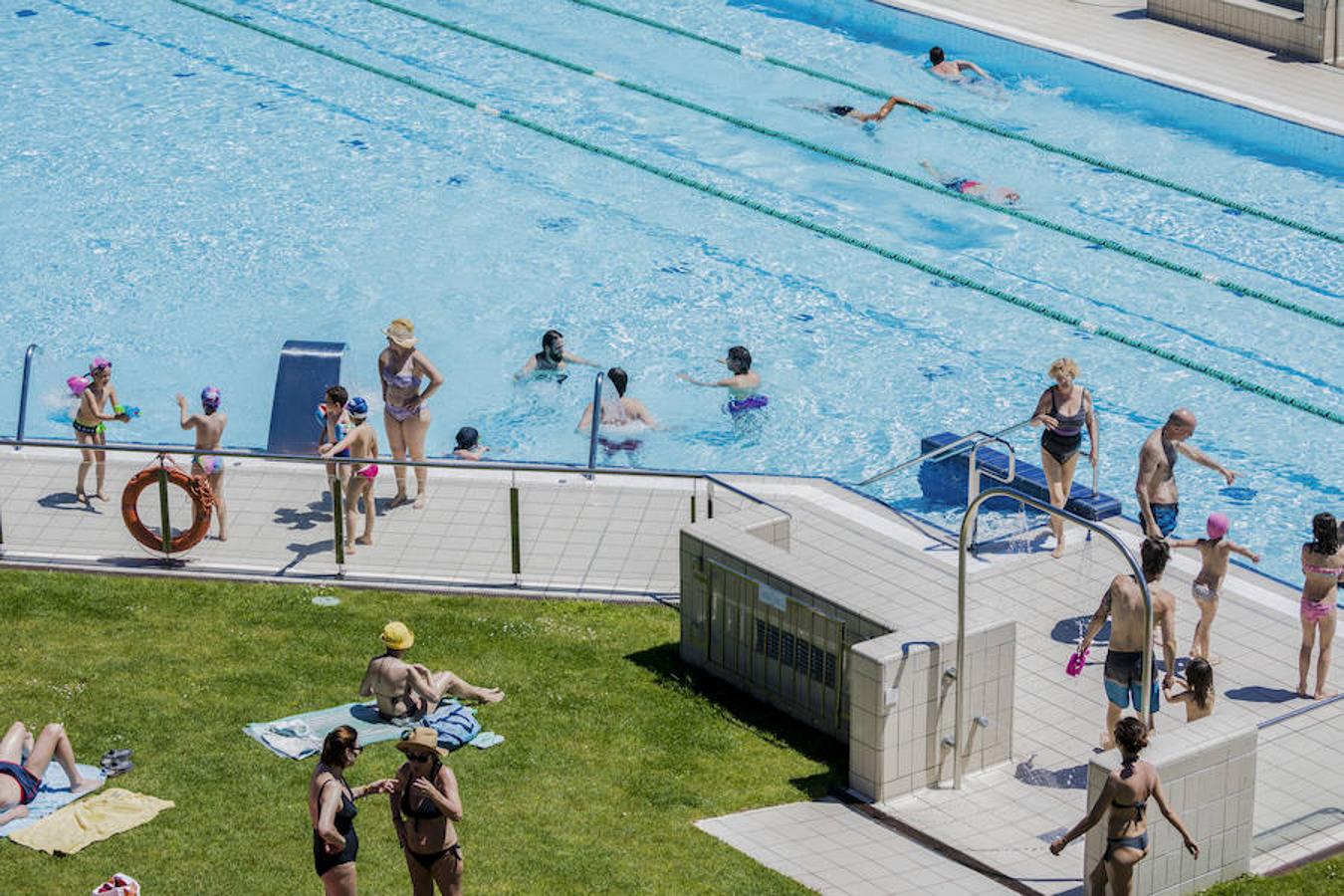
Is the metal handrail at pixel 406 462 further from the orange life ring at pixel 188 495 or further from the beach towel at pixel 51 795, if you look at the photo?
the beach towel at pixel 51 795

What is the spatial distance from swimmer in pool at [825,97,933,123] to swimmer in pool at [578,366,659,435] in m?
7.85

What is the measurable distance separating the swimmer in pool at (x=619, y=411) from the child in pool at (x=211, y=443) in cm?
372

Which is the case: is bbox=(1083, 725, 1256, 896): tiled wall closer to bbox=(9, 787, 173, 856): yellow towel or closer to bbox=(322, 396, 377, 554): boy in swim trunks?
bbox=(9, 787, 173, 856): yellow towel

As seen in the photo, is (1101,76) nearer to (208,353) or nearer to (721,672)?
(208,353)

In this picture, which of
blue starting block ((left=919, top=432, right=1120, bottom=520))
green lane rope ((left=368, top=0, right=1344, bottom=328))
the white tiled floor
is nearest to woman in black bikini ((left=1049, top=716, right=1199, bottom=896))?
blue starting block ((left=919, top=432, right=1120, bottom=520))

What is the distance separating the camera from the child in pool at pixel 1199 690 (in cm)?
1217

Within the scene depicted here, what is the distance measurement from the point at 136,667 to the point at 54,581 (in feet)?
5.35

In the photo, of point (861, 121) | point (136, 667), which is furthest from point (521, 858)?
point (861, 121)

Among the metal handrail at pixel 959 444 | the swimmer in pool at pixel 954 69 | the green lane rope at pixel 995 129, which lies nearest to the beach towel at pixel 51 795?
the metal handrail at pixel 959 444

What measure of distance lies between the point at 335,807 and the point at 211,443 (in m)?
6.22

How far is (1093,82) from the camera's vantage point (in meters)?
25.8

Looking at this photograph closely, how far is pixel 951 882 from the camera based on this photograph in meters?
11.5

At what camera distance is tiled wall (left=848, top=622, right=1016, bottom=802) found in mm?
12273

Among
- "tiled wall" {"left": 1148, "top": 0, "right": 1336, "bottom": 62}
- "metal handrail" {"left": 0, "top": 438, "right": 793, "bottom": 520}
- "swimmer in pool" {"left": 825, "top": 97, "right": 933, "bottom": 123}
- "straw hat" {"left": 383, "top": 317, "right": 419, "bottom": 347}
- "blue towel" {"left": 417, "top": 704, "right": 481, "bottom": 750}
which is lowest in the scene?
"blue towel" {"left": 417, "top": 704, "right": 481, "bottom": 750}
